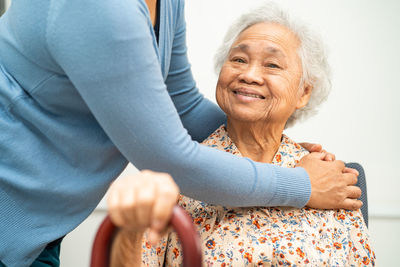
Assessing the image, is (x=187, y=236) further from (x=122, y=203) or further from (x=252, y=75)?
(x=252, y=75)

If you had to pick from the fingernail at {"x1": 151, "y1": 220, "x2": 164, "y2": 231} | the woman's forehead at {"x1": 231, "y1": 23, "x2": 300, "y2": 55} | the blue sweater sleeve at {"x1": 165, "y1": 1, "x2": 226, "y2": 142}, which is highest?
the fingernail at {"x1": 151, "y1": 220, "x2": 164, "y2": 231}

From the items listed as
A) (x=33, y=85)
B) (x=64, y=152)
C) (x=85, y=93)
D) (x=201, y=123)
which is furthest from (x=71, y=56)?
(x=201, y=123)

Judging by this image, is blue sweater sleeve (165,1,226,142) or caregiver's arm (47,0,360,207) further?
blue sweater sleeve (165,1,226,142)

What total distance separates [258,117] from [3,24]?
76cm

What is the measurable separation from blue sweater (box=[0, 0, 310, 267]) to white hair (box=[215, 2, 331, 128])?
33 cm

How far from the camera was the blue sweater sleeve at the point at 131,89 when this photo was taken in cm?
70

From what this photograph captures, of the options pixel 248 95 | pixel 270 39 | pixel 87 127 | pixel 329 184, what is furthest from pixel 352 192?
pixel 87 127

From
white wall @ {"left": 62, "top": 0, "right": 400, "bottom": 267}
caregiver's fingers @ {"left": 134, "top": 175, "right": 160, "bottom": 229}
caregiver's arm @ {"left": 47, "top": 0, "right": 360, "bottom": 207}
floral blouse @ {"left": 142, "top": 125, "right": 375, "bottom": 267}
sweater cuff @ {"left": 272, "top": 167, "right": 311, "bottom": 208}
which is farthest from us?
white wall @ {"left": 62, "top": 0, "right": 400, "bottom": 267}

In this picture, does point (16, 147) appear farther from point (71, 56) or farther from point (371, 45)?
point (371, 45)

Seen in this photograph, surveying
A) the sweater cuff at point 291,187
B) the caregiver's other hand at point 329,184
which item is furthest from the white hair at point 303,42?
the sweater cuff at point 291,187

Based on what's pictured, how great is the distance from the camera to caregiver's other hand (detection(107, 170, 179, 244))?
1.43 ft

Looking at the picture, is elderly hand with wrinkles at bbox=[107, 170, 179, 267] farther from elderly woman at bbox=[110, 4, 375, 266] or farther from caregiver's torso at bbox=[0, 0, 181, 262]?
elderly woman at bbox=[110, 4, 375, 266]

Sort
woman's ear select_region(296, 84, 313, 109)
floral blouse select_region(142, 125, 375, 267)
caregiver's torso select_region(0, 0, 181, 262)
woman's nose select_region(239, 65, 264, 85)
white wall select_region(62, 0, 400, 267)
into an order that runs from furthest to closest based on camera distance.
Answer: white wall select_region(62, 0, 400, 267) < woman's ear select_region(296, 84, 313, 109) < woman's nose select_region(239, 65, 264, 85) < floral blouse select_region(142, 125, 375, 267) < caregiver's torso select_region(0, 0, 181, 262)

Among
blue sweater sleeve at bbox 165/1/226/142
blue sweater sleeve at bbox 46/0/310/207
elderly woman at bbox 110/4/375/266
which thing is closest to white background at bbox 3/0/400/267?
blue sweater sleeve at bbox 165/1/226/142
